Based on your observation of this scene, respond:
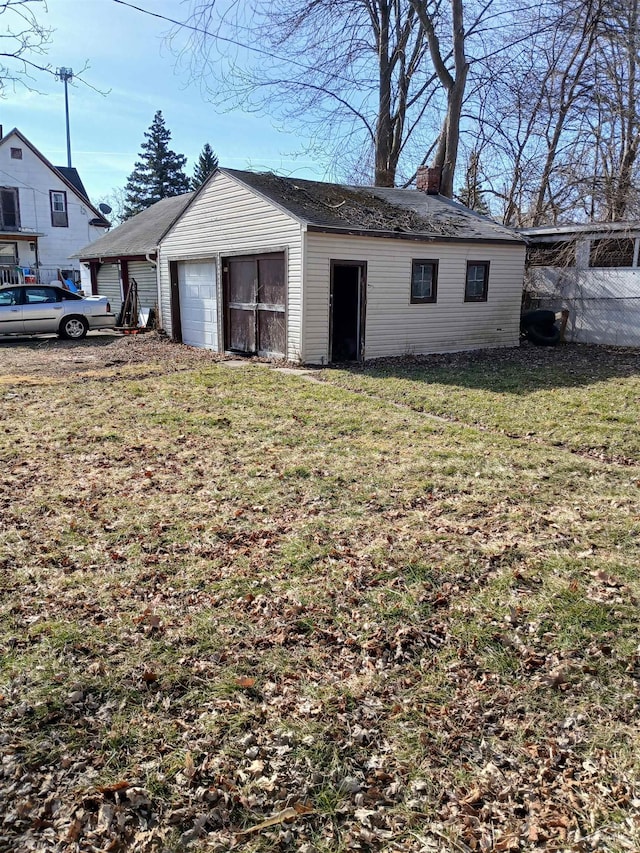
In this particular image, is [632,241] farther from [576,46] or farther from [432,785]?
[432,785]

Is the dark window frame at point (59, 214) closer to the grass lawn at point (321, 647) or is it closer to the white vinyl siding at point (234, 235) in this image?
the white vinyl siding at point (234, 235)

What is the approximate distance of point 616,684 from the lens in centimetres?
275

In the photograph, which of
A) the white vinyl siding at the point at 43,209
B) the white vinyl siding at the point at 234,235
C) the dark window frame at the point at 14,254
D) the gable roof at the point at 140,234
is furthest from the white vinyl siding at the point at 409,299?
the dark window frame at the point at 14,254

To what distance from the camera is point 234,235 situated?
521 inches

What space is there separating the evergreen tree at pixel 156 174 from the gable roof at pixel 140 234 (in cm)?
3059

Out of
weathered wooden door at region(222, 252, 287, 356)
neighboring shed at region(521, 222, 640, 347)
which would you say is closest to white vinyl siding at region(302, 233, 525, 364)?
weathered wooden door at region(222, 252, 287, 356)

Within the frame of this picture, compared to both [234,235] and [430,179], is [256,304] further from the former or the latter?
[430,179]

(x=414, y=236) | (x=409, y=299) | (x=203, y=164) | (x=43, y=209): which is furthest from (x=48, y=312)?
(x=203, y=164)

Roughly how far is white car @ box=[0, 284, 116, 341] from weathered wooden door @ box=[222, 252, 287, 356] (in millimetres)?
5782

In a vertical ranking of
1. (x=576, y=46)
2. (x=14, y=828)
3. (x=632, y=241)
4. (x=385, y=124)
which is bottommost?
(x=14, y=828)

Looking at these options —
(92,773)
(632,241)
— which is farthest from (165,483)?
(632,241)

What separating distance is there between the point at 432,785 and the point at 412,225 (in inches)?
486

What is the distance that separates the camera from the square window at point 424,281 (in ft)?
42.4

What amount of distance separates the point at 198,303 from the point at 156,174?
1702 inches
